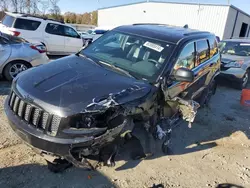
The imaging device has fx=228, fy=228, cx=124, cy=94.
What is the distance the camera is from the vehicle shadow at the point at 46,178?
271 cm

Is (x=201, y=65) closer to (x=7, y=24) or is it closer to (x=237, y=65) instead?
(x=237, y=65)

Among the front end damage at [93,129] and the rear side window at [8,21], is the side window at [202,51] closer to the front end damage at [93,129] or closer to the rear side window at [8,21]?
the front end damage at [93,129]

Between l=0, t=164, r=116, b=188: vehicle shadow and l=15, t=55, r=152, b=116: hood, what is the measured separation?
1.01 meters

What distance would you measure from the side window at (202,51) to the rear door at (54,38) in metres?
7.41

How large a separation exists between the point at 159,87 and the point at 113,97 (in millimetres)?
818

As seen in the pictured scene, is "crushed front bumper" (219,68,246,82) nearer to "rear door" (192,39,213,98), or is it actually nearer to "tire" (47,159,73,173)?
"rear door" (192,39,213,98)

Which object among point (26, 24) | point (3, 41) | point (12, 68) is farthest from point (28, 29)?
point (12, 68)

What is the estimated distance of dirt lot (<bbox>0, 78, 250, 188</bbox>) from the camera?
2.84 meters

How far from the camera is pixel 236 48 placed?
29.6ft

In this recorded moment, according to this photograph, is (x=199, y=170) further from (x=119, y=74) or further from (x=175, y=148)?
(x=119, y=74)

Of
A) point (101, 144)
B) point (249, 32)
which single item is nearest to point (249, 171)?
point (101, 144)

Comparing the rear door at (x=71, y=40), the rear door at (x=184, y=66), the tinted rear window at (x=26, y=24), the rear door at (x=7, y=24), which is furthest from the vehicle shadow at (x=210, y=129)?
the rear door at (x=7, y=24)

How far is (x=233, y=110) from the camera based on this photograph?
6.14 metres

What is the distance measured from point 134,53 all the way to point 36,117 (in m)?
1.89
